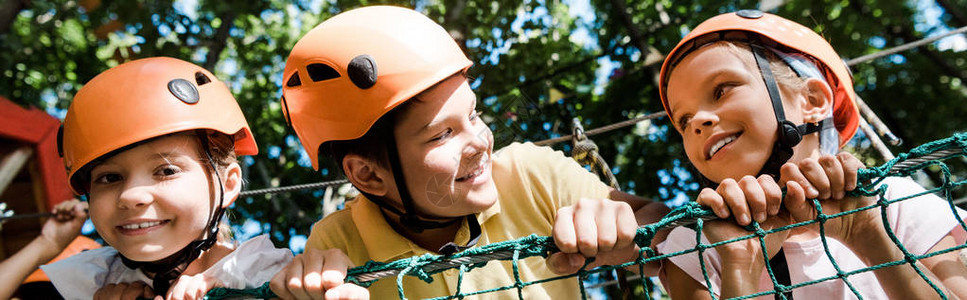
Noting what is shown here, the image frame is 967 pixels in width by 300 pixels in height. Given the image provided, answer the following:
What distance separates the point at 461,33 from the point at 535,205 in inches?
118

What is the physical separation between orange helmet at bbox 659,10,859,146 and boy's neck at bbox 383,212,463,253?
85cm

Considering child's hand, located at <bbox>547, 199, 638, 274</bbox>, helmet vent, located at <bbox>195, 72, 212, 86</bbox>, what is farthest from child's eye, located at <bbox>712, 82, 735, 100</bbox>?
helmet vent, located at <bbox>195, 72, 212, 86</bbox>

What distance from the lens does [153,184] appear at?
2.03 metres

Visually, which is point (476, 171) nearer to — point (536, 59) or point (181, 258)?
point (181, 258)

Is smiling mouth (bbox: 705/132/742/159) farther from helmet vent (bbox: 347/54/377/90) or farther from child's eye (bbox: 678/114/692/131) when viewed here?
helmet vent (bbox: 347/54/377/90)

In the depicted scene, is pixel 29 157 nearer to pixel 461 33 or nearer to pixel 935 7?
pixel 461 33

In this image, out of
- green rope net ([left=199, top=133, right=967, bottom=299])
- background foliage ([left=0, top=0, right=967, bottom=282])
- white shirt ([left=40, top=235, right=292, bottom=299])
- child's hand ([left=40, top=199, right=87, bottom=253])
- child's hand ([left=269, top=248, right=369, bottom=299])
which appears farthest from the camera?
background foliage ([left=0, top=0, right=967, bottom=282])

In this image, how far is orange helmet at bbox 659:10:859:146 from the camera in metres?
2.04

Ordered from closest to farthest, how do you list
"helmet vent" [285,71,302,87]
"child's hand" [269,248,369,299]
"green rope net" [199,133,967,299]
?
1. "green rope net" [199,133,967,299]
2. "child's hand" [269,248,369,299]
3. "helmet vent" [285,71,302,87]

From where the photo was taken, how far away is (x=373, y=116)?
1.89m

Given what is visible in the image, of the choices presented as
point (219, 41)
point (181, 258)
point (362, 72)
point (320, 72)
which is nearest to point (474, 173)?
point (362, 72)

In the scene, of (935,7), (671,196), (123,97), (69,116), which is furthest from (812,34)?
(935,7)

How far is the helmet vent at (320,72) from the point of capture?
1971 mm

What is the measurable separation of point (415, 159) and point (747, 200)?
0.86 m
